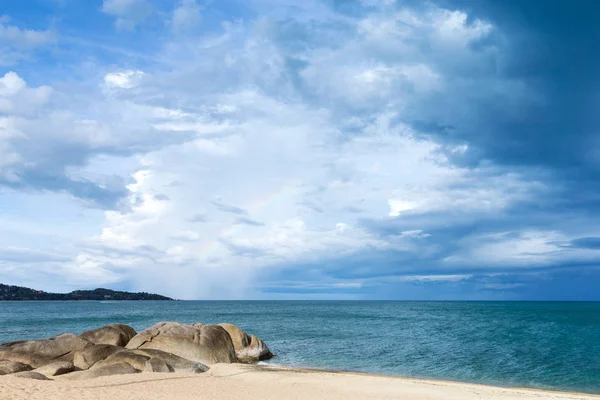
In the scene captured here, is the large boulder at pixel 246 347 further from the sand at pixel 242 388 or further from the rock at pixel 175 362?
the rock at pixel 175 362

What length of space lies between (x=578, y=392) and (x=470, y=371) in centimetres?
765

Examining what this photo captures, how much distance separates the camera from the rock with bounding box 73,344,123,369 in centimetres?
2656

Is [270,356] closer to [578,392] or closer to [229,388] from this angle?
[229,388]

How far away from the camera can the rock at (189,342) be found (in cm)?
3022

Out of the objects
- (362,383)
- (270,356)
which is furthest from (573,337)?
(362,383)

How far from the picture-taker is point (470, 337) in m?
57.9

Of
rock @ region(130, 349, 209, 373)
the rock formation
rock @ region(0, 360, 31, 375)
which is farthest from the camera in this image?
rock @ region(130, 349, 209, 373)

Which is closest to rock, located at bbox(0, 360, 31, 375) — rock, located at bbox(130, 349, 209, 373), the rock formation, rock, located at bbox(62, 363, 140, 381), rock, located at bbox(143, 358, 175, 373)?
the rock formation

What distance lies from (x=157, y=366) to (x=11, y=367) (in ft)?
24.4

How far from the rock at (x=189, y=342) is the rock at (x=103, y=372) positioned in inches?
222

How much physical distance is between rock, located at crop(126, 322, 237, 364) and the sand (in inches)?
110

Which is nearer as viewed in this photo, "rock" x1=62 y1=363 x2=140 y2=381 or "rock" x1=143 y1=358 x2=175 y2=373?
"rock" x1=62 y1=363 x2=140 y2=381

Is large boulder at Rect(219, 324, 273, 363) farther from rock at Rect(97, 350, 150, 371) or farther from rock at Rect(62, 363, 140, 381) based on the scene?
rock at Rect(62, 363, 140, 381)

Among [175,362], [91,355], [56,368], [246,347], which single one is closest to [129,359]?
[175,362]
